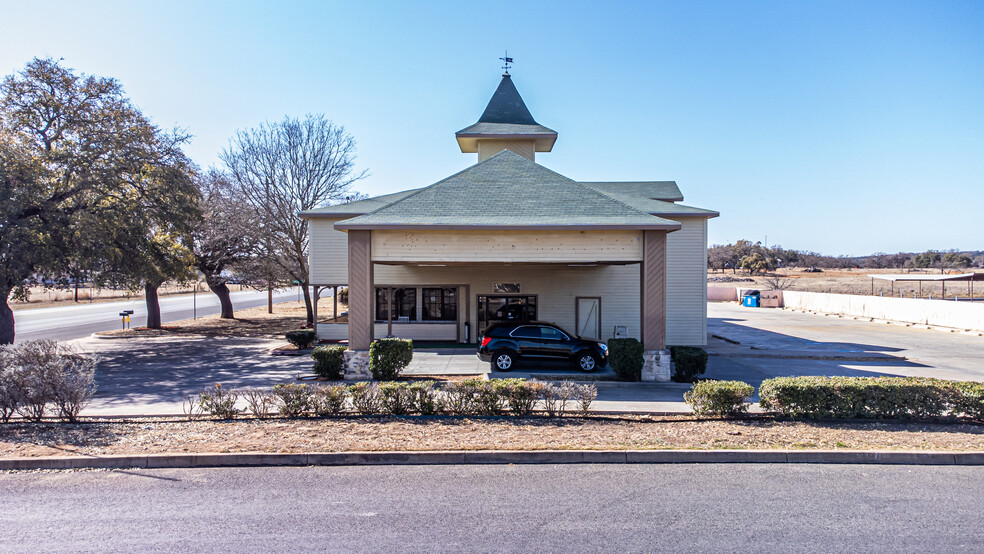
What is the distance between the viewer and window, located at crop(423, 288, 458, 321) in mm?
21484

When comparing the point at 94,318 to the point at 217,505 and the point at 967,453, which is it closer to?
the point at 217,505

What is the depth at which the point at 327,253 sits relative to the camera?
65.5 ft

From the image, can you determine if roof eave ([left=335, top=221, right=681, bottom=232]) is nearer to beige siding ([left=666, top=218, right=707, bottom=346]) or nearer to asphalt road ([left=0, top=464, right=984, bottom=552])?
beige siding ([left=666, top=218, right=707, bottom=346])

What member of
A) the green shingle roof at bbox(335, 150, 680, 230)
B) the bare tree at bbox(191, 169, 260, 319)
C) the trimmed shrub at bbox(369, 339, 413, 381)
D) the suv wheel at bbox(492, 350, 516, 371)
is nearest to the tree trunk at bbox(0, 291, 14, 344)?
the bare tree at bbox(191, 169, 260, 319)

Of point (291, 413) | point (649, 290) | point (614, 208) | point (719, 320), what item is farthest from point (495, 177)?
point (719, 320)

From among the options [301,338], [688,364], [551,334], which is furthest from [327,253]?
[688,364]

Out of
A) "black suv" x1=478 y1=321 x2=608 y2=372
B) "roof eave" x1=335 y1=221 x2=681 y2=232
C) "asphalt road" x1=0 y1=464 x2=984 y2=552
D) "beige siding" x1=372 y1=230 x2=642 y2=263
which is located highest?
"roof eave" x1=335 y1=221 x2=681 y2=232

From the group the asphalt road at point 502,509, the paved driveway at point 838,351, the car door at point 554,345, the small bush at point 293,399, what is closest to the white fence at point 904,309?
the paved driveway at point 838,351

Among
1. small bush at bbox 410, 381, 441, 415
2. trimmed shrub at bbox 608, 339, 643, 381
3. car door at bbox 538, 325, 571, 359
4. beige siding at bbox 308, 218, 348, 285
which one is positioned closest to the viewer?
small bush at bbox 410, 381, 441, 415

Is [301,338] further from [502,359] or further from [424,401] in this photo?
[424,401]

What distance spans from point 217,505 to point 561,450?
4.32m

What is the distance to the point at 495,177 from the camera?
1631 cm

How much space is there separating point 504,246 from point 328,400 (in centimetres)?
607

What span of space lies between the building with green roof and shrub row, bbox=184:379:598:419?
3934 mm
